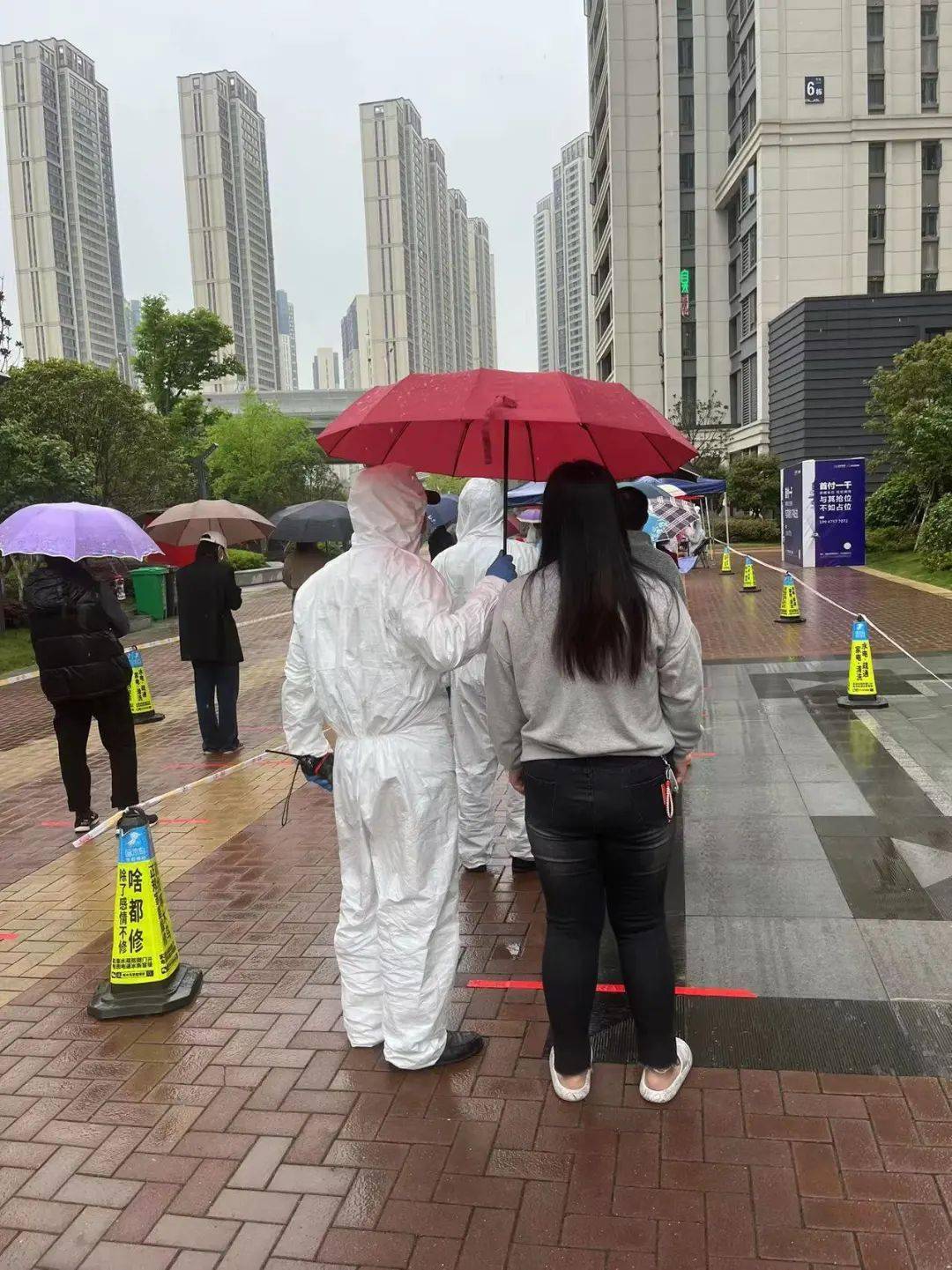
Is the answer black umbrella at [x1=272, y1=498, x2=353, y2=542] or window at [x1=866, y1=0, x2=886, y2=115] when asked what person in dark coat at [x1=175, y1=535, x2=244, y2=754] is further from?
window at [x1=866, y1=0, x2=886, y2=115]

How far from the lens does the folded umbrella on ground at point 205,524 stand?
8.71 metres

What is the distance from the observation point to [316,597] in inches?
124

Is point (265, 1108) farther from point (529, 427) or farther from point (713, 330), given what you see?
point (713, 330)

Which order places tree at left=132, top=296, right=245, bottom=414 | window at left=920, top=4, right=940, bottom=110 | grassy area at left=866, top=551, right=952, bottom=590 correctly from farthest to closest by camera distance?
tree at left=132, top=296, right=245, bottom=414, window at left=920, top=4, right=940, bottom=110, grassy area at left=866, top=551, right=952, bottom=590

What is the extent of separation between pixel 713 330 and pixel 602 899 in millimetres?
50373

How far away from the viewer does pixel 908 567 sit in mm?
21125

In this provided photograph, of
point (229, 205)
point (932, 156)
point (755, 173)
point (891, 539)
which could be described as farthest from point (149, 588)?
point (229, 205)

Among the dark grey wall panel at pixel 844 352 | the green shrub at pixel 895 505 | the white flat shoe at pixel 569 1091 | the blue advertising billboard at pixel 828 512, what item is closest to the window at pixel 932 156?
the dark grey wall panel at pixel 844 352

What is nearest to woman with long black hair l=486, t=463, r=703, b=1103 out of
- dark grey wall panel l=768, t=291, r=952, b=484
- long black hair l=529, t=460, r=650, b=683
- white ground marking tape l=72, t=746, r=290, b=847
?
long black hair l=529, t=460, r=650, b=683

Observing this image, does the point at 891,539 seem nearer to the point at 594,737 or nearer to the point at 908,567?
the point at 908,567

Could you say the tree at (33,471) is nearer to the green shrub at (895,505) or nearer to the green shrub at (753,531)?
the green shrub at (895,505)

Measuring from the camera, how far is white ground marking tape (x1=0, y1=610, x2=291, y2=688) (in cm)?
1386

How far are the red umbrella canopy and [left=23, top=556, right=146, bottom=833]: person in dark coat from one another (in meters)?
2.88

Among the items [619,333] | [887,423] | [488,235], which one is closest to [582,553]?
[887,423]
